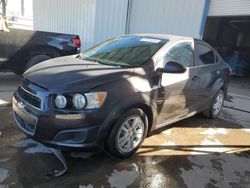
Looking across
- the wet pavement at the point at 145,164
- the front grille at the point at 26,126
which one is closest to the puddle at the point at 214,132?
the wet pavement at the point at 145,164

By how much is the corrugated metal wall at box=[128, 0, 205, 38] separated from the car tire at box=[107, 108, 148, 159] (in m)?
6.66

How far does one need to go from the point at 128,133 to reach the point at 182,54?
1599mm

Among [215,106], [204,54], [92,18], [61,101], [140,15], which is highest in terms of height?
[140,15]

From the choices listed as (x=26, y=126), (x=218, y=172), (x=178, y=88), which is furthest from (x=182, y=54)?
(x=26, y=126)

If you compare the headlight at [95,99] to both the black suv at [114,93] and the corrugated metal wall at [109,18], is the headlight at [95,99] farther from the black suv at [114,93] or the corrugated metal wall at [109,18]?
the corrugated metal wall at [109,18]

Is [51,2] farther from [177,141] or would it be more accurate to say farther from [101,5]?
[177,141]

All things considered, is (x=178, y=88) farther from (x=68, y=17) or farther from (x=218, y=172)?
(x=68, y=17)

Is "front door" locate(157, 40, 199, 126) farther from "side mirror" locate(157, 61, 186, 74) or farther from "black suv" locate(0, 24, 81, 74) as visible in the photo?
"black suv" locate(0, 24, 81, 74)

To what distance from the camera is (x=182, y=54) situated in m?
3.96

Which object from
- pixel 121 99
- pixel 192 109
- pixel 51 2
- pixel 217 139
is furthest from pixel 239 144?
pixel 51 2

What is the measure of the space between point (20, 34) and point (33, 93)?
382 cm

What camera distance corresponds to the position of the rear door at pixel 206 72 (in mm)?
4270

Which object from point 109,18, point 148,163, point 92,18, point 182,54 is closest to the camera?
point 148,163

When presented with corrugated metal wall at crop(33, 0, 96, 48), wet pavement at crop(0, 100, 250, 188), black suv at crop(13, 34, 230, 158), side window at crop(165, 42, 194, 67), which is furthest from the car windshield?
corrugated metal wall at crop(33, 0, 96, 48)
